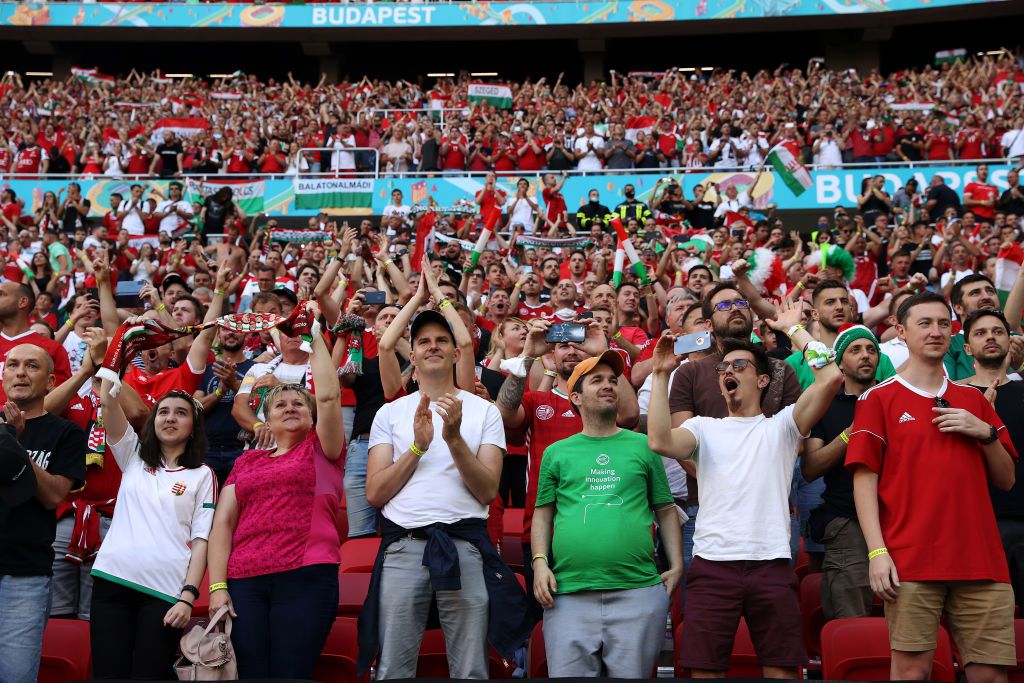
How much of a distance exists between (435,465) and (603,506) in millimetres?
707

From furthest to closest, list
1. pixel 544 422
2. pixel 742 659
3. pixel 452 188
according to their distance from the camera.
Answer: pixel 452 188 < pixel 544 422 < pixel 742 659

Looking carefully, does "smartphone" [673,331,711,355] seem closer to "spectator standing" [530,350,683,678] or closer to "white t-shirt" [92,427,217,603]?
"spectator standing" [530,350,683,678]

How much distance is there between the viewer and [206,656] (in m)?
3.99

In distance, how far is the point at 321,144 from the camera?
1909cm

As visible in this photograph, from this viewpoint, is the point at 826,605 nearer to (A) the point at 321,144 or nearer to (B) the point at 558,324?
(B) the point at 558,324

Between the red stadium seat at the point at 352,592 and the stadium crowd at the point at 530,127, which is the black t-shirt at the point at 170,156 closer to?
the stadium crowd at the point at 530,127

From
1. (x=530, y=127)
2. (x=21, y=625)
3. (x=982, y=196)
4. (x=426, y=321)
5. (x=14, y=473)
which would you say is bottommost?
(x=21, y=625)

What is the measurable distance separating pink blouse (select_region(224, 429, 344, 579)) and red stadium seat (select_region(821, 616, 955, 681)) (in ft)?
6.51

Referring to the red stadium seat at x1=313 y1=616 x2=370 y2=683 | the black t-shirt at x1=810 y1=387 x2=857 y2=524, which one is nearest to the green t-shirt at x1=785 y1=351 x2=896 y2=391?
the black t-shirt at x1=810 y1=387 x2=857 y2=524

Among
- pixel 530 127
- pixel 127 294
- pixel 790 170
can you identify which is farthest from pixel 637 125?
pixel 127 294

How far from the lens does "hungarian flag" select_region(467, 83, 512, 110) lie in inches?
873

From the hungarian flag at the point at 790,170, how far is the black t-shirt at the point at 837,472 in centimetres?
982

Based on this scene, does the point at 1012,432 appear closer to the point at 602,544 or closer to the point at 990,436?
the point at 990,436

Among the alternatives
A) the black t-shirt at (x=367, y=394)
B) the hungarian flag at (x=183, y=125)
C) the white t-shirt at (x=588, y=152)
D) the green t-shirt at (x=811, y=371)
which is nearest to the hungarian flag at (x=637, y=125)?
the white t-shirt at (x=588, y=152)
